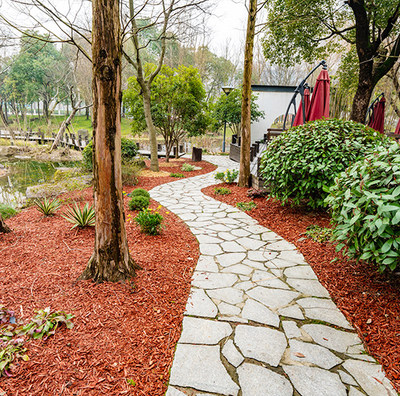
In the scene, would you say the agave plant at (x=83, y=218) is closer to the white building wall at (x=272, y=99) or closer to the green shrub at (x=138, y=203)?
the green shrub at (x=138, y=203)

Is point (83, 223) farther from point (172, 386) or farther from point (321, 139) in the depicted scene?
point (321, 139)

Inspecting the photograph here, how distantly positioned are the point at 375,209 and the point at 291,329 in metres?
1.28

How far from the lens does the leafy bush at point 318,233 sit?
3841 mm

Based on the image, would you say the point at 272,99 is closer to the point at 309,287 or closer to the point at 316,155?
the point at 316,155

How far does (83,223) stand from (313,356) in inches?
138

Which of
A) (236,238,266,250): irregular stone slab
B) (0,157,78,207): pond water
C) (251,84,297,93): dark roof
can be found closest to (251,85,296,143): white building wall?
(251,84,297,93): dark roof

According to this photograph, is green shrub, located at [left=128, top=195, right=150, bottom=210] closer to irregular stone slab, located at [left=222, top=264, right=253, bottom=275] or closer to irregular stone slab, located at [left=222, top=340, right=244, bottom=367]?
irregular stone slab, located at [left=222, top=264, right=253, bottom=275]

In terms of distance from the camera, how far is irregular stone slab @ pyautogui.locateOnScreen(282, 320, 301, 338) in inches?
82.0

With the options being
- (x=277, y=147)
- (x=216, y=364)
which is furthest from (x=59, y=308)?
(x=277, y=147)

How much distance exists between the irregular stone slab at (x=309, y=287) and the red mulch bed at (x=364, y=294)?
3.3 inches

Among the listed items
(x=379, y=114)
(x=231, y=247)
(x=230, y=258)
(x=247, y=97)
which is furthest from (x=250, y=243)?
(x=379, y=114)

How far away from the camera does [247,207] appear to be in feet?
19.0

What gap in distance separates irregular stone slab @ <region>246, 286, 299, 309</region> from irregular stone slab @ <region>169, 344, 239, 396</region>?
0.81 m

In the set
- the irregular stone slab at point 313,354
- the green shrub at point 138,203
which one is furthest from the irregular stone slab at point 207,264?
the green shrub at point 138,203
